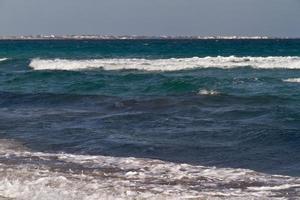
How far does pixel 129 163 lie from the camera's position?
10.7 metres

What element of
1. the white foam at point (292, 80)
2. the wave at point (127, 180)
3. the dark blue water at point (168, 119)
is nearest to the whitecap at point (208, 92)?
the dark blue water at point (168, 119)

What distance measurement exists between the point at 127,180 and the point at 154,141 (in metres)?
3.64

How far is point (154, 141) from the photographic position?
12945 millimetres

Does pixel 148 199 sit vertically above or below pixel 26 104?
above

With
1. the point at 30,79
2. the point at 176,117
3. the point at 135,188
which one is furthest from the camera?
the point at 30,79

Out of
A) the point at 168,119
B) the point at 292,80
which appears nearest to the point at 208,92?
the point at 292,80

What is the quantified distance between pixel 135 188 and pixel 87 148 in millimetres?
3763

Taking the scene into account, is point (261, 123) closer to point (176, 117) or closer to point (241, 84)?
point (176, 117)

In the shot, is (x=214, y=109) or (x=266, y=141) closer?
(x=266, y=141)

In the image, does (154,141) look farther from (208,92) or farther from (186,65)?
(186,65)

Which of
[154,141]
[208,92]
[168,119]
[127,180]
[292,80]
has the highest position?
[127,180]

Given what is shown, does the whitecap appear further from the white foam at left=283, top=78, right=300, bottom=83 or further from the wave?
the wave

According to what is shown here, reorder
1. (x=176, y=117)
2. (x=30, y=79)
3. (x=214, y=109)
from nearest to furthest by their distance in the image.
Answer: (x=176, y=117), (x=214, y=109), (x=30, y=79)

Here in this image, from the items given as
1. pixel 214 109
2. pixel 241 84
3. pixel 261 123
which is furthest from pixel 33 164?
pixel 241 84
